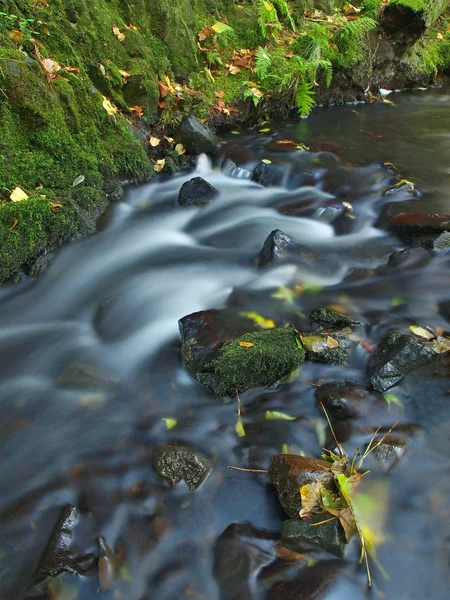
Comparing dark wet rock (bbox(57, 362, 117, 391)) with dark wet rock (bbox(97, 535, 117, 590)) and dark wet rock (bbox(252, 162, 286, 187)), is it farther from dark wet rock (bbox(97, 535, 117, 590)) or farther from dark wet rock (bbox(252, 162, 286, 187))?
dark wet rock (bbox(252, 162, 286, 187))

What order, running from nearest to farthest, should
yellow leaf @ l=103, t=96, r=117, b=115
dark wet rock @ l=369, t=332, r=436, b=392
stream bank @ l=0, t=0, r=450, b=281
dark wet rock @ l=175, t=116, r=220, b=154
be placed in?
dark wet rock @ l=369, t=332, r=436, b=392
stream bank @ l=0, t=0, r=450, b=281
yellow leaf @ l=103, t=96, r=117, b=115
dark wet rock @ l=175, t=116, r=220, b=154

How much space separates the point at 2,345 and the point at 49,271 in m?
1.04

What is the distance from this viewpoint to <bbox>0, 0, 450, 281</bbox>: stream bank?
4.79 metres

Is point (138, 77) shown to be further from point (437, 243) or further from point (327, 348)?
point (327, 348)

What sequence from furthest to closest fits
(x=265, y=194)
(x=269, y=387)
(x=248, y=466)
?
(x=265, y=194), (x=269, y=387), (x=248, y=466)

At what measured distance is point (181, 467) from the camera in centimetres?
298

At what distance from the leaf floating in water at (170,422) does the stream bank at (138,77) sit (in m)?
2.26

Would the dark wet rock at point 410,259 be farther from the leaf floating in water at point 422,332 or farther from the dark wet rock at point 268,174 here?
the dark wet rock at point 268,174

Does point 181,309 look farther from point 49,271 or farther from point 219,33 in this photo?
point 219,33

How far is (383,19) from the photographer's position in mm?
10008

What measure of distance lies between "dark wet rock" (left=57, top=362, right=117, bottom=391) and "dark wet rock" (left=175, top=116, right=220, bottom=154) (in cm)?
421

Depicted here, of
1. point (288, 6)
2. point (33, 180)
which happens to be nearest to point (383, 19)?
point (288, 6)

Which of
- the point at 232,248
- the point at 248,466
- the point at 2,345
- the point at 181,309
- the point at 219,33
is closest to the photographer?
the point at 248,466

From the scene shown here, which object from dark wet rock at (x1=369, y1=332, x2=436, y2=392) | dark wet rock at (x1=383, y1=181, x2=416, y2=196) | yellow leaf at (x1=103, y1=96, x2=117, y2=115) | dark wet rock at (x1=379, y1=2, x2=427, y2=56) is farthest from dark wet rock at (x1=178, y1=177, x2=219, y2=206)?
dark wet rock at (x1=379, y1=2, x2=427, y2=56)
